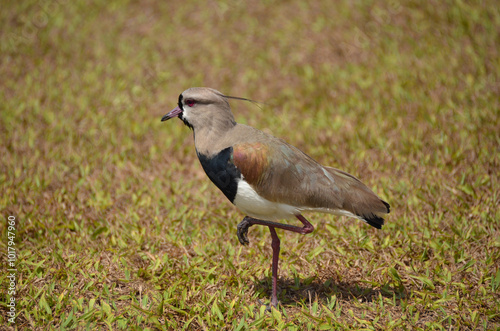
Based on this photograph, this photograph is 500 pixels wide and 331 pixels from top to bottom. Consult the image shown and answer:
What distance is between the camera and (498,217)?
4.46 metres

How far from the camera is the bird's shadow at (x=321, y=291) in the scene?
396 centimetres

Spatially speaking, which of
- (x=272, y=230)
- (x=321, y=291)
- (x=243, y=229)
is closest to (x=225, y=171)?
(x=243, y=229)

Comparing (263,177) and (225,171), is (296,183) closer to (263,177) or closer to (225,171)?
(263,177)

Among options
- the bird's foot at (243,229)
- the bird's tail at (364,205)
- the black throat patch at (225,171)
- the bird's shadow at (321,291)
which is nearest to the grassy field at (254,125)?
the bird's shadow at (321,291)

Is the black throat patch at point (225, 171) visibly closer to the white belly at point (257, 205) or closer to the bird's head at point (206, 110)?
the white belly at point (257, 205)

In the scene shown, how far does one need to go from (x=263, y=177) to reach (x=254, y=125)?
288 cm

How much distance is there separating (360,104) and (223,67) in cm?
223

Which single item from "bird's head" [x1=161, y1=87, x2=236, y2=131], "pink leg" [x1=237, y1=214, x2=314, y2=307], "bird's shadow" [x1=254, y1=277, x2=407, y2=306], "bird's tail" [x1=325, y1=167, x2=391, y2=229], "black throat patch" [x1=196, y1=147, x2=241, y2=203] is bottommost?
"bird's shadow" [x1=254, y1=277, x2=407, y2=306]

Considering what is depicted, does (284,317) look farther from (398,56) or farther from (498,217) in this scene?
(398,56)

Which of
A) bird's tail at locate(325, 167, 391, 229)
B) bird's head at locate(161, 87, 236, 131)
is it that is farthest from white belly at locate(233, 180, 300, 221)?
bird's head at locate(161, 87, 236, 131)

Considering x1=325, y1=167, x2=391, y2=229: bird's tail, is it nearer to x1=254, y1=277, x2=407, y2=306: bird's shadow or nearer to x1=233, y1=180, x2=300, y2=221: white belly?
x1=233, y1=180, x2=300, y2=221: white belly

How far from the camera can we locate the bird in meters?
3.67

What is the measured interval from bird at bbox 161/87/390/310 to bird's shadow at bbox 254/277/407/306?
0.19 meters

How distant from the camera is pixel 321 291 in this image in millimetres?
4062
